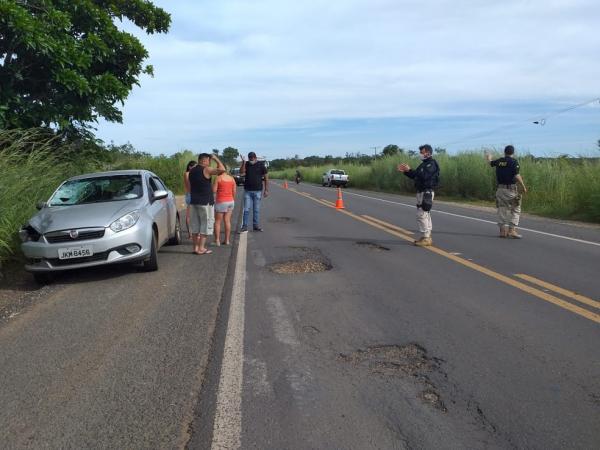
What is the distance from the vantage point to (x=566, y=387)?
3.63 meters

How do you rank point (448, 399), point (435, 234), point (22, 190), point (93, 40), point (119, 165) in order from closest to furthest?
point (448, 399) < point (22, 190) < point (435, 234) < point (93, 40) < point (119, 165)

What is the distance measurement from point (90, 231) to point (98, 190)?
1.71 meters

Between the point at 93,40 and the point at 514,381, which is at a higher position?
the point at 93,40

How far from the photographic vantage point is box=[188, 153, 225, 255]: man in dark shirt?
9.19m

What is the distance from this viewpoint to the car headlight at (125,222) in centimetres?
714

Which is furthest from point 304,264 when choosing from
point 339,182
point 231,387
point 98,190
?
point 339,182

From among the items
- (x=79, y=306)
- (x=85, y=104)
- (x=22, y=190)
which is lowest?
(x=79, y=306)

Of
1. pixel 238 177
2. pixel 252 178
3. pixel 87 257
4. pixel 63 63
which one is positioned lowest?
pixel 87 257

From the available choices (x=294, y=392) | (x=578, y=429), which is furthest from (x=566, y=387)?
(x=294, y=392)

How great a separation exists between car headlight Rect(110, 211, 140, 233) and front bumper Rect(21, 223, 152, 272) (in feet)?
0.22

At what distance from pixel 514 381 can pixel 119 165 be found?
18.9 m

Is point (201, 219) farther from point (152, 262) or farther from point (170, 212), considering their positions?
point (152, 262)

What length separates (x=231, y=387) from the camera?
3676mm

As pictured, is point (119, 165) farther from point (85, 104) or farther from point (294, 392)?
point (294, 392)
